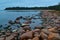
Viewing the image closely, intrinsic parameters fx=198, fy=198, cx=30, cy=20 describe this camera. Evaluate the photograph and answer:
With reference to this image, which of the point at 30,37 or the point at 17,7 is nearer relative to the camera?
the point at 30,37

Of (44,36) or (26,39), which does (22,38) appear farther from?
(44,36)

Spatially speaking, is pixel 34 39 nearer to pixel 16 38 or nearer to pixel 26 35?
pixel 26 35

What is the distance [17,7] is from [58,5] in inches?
706

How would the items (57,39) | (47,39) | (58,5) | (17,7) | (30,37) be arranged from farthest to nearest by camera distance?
(17,7) < (58,5) < (30,37) < (47,39) < (57,39)

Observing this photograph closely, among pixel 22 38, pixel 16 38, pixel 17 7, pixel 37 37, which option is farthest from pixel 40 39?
pixel 17 7

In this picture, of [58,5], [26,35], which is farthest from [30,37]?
[58,5]

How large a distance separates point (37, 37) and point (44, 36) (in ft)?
1.05

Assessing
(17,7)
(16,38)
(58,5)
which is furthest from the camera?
(17,7)

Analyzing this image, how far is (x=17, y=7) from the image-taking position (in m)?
58.5

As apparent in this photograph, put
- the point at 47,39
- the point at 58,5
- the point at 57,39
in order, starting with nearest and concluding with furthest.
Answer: the point at 57,39
the point at 47,39
the point at 58,5

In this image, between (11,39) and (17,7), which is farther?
(17,7)

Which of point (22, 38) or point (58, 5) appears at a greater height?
point (22, 38)

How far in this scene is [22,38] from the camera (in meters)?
9.38

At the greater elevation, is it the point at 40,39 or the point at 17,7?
the point at 40,39
